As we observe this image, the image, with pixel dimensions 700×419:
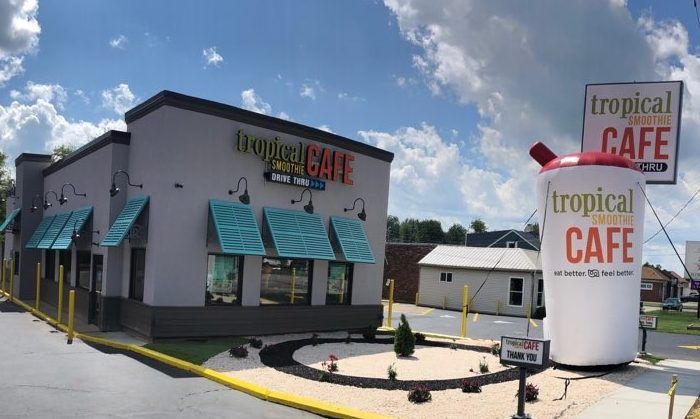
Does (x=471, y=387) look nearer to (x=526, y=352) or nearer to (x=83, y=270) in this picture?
(x=526, y=352)

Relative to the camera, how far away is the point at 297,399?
926cm

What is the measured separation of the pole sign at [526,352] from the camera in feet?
25.4

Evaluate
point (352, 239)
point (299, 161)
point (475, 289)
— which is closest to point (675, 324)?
point (475, 289)

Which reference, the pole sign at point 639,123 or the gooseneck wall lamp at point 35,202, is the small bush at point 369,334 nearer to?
the pole sign at point 639,123

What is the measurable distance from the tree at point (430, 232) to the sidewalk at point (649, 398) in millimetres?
117515

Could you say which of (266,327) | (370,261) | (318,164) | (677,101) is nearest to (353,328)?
(370,261)

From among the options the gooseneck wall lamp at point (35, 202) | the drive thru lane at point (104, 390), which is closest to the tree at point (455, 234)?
the gooseneck wall lamp at point (35, 202)

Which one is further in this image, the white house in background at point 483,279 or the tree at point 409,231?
the tree at point 409,231

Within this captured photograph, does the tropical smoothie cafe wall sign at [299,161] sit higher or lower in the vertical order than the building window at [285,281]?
higher

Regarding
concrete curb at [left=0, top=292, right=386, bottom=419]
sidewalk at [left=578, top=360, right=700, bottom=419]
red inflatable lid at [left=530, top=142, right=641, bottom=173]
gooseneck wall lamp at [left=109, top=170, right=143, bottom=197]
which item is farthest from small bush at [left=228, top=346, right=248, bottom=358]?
red inflatable lid at [left=530, top=142, right=641, bottom=173]

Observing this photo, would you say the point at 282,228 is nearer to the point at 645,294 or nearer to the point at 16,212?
the point at 16,212

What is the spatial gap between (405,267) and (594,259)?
2794 centimetres

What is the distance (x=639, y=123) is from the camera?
14.1m

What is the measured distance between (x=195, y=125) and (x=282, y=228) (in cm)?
369
